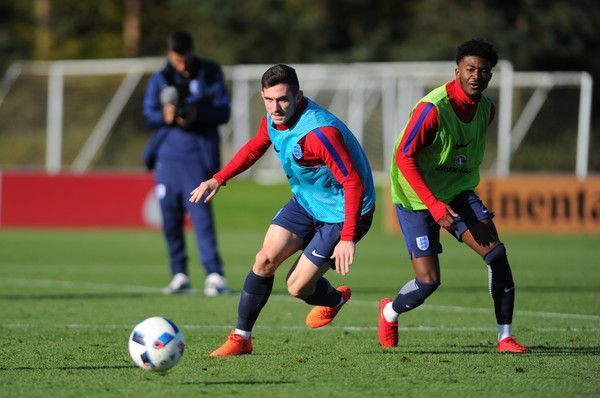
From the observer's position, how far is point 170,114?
12.5 meters

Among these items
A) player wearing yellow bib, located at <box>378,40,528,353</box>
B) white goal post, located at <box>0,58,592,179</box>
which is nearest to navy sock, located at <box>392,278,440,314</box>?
player wearing yellow bib, located at <box>378,40,528,353</box>

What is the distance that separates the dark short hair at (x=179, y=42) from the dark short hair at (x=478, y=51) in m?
4.60

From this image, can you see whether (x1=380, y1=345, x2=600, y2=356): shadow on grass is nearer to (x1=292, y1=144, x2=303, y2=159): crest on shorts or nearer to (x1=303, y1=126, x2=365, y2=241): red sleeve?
(x1=303, y1=126, x2=365, y2=241): red sleeve

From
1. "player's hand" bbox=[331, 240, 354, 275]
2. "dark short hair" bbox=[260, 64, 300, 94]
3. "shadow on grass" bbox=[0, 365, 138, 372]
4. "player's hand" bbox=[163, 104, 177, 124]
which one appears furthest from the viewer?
"player's hand" bbox=[163, 104, 177, 124]

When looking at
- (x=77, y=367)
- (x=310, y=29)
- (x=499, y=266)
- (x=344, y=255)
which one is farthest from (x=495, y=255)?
(x=310, y=29)

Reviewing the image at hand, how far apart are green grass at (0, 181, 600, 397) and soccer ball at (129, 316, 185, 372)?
4.0 inches

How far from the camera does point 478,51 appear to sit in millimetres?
8062

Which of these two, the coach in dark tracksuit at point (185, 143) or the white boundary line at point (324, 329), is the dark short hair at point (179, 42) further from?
the white boundary line at point (324, 329)

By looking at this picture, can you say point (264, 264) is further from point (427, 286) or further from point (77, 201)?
point (77, 201)

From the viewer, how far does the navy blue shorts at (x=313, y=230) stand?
8062 mm

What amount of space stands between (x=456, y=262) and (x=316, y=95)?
14029mm

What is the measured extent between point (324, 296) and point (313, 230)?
0.62 m

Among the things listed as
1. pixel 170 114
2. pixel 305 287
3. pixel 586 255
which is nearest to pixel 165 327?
pixel 305 287

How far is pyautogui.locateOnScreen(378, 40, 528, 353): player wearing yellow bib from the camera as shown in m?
8.09
